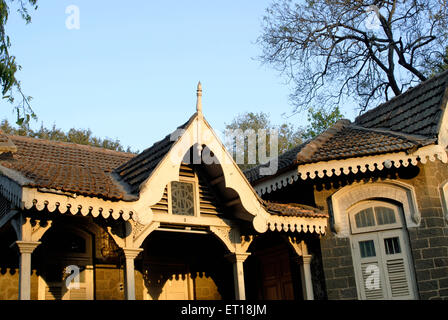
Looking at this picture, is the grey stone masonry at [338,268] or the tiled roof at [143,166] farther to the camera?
the grey stone masonry at [338,268]

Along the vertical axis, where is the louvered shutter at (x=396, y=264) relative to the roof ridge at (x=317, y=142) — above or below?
below

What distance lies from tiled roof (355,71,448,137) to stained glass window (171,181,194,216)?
222 inches

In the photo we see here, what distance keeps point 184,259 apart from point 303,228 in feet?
10.4

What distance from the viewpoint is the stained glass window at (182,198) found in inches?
403

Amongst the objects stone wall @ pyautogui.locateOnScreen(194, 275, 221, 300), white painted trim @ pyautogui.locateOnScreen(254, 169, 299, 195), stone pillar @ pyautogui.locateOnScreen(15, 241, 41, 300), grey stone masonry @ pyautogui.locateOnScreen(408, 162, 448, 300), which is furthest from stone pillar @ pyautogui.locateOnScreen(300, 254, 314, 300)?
stone pillar @ pyautogui.locateOnScreen(15, 241, 41, 300)

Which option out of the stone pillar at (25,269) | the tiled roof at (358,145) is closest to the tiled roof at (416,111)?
the tiled roof at (358,145)

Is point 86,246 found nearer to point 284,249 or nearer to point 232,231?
point 232,231

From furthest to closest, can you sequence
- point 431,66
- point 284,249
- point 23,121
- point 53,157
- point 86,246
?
point 431,66 → point 284,249 → point 53,157 → point 86,246 → point 23,121

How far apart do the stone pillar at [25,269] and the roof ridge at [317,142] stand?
19.8ft

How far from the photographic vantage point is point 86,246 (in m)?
11.5

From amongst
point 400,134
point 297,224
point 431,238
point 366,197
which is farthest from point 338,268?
point 400,134

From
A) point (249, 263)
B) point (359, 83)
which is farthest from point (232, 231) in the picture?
point (359, 83)

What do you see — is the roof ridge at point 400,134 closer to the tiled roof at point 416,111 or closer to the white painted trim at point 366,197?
the tiled roof at point 416,111

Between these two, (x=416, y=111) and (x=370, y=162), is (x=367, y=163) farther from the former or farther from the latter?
(x=416, y=111)
